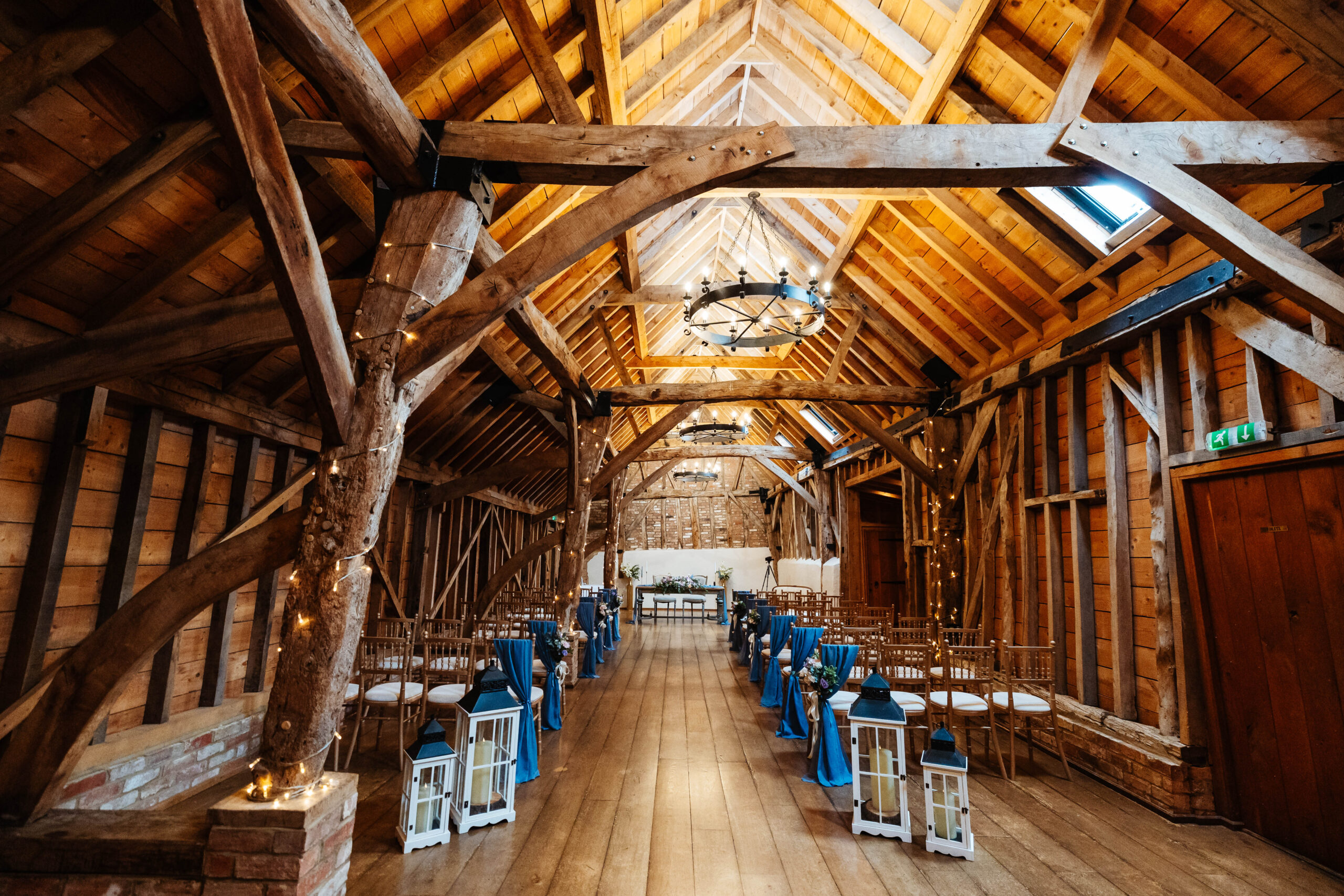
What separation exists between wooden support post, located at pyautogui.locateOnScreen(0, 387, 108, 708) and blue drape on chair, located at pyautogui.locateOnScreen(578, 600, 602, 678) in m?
5.28

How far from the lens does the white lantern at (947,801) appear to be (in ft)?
10.5

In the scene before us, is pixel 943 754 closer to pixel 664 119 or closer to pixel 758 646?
pixel 758 646

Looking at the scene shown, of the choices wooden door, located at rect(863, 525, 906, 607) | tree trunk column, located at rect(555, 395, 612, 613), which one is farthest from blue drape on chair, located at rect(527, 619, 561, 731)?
wooden door, located at rect(863, 525, 906, 607)

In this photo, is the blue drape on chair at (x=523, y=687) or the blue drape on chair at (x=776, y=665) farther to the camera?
the blue drape on chair at (x=776, y=665)

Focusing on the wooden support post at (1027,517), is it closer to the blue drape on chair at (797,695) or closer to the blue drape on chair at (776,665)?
the blue drape on chair at (797,695)

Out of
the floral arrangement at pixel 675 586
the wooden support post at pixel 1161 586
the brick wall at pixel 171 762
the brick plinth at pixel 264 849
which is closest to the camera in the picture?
the brick plinth at pixel 264 849

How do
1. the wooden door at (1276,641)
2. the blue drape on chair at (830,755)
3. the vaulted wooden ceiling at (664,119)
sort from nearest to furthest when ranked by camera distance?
the vaulted wooden ceiling at (664,119)
the wooden door at (1276,641)
the blue drape on chair at (830,755)

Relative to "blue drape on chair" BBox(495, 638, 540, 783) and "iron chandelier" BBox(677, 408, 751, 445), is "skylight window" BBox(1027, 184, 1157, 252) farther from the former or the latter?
"iron chandelier" BBox(677, 408, 751, 445)

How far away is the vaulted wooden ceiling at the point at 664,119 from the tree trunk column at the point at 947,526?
2.84 feet

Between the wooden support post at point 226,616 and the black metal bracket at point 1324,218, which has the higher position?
the black metal bracket at point 1324,218

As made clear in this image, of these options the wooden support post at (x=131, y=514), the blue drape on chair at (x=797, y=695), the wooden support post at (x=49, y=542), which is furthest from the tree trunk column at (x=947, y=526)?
the wooden support post at (x=49, y=542)

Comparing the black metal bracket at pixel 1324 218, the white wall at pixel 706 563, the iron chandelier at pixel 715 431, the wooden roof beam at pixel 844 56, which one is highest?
the wooden roof beam at pixel 844 56

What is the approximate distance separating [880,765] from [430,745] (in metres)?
2.58

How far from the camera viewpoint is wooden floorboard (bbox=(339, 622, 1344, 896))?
2.91 m
